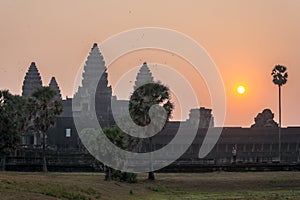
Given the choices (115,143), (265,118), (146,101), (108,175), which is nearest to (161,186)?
(108,175)

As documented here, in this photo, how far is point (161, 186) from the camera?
2518 inches

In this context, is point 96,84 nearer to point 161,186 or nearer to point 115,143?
point 115,143

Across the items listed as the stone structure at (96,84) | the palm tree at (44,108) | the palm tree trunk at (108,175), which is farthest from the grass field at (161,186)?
the stone structure at (96,84)

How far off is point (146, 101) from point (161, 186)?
11.7 meters

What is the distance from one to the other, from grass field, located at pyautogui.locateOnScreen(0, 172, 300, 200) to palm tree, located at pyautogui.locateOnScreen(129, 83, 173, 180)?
5614mm

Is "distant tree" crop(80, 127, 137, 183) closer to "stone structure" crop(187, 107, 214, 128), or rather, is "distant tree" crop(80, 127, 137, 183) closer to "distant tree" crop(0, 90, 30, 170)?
"distant tree" crop(0, 90, 30, 170)

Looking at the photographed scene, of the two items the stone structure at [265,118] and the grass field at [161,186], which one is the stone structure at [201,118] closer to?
the stone structure at [265,118]

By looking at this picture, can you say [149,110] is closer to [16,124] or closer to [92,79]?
[16,124]

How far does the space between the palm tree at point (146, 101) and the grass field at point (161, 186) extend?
5.61 m

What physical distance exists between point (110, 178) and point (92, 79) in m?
91.6

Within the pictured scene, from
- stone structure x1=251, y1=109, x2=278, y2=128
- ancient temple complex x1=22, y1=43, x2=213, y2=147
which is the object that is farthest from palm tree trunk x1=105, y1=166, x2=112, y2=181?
stone structure x1=251, y1=109, x2=278, y2=128

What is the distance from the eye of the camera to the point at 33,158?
3280 inches

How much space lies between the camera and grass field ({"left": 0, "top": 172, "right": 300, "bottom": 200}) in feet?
152

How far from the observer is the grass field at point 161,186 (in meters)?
46.4
